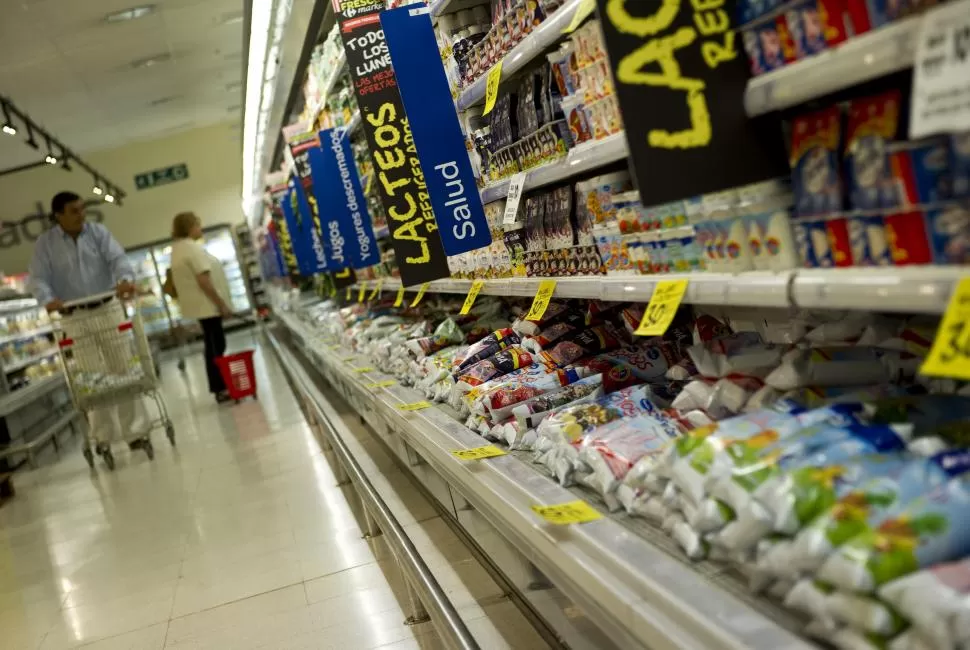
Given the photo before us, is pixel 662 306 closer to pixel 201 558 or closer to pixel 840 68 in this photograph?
pixel 840 68

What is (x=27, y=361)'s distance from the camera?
1049 centimetres

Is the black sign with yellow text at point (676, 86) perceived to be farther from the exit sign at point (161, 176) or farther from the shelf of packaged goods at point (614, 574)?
the exit sign at point (161, 176)

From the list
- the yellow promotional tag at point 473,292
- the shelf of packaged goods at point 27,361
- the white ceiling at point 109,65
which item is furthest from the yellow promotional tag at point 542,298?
the shelf of packaged goods at point 27,361

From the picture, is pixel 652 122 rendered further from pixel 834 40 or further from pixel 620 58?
pixel 834 40

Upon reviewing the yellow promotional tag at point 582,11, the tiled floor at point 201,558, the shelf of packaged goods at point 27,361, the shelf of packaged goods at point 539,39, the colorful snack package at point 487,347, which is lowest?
the tiled floor at point 201,558

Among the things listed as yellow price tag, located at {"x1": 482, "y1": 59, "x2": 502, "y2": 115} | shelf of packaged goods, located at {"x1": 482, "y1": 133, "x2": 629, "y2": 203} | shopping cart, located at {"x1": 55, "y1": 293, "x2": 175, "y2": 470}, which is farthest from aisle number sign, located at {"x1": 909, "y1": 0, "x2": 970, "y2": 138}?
shopping cart, located at {"x1": 55, "y1": 293, "x2": 175, "y2": 470}

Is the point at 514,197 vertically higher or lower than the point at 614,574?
higher

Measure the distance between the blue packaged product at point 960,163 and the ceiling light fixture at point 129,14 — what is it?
381 inches

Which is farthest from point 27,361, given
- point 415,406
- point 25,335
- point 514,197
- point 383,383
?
point 514,197

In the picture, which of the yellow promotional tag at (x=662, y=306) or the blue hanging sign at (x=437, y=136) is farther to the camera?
the blue hanging sign at (x=437, y=136)

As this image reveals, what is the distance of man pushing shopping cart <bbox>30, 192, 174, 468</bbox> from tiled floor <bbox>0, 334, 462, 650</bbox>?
0.30m

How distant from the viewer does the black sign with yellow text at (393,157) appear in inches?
153

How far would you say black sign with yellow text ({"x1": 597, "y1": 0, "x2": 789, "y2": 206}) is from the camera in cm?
154

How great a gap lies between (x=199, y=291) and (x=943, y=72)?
8521mm
